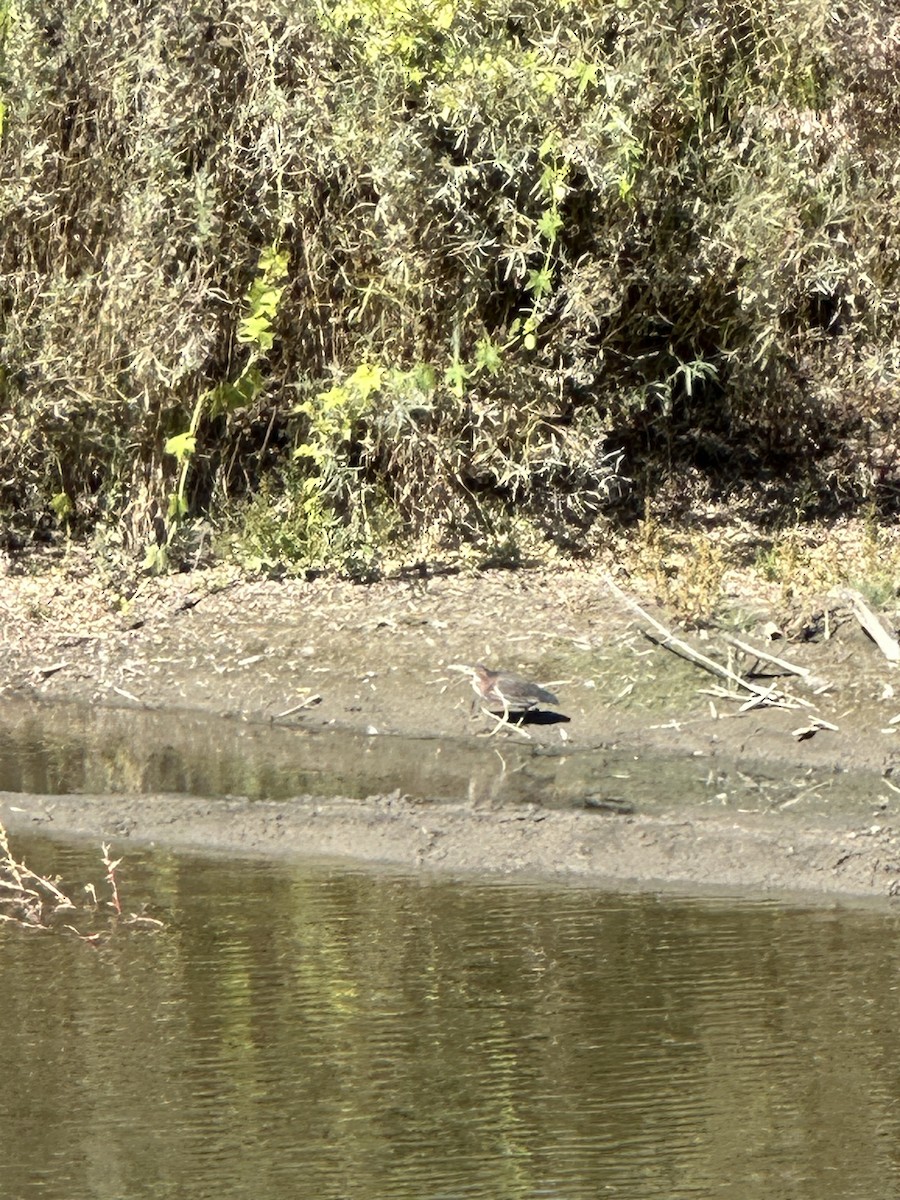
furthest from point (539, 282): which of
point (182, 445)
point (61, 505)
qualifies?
point (61, 505)

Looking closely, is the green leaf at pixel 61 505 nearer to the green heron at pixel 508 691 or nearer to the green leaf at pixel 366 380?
Result: the green leaf at pixel 366 380

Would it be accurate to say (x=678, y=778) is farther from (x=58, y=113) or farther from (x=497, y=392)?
(x=58, y=113)

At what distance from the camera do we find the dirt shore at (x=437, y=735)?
7.09m

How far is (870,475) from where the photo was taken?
11.9 m

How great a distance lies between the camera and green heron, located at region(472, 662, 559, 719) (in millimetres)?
8664

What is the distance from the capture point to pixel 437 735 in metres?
8.97

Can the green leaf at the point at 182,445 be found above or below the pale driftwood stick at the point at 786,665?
above

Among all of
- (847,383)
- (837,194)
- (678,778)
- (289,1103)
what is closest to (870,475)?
(847,383)

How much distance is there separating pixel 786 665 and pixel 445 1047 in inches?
164

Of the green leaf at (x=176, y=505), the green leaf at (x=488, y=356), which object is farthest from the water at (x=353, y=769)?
the green leaf at (x=488, y=356)

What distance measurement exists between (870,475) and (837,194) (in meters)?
1.88

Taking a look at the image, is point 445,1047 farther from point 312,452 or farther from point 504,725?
point 312,452

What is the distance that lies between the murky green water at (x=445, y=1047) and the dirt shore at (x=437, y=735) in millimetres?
423

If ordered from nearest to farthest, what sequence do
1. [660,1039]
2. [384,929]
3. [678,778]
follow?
[660,1039] → [384,929] → [678,778]
